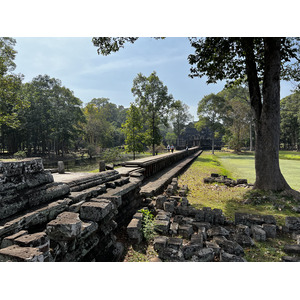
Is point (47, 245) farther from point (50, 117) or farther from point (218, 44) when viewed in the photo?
point (50, 117)

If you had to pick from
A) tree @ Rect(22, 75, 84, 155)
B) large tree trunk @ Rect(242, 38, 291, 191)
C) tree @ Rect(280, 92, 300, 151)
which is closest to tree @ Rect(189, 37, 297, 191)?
large tree trunk @ Rect(242, 38, 291, 191)

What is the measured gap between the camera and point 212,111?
86.2 ft

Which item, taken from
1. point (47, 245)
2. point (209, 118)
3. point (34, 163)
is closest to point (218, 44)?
point (34, 163)

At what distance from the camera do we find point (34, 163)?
2.16 metres

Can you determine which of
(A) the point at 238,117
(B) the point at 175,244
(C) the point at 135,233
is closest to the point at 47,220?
(C) the point at 135,233

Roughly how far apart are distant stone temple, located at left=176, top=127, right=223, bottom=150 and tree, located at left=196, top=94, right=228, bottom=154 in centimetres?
1857

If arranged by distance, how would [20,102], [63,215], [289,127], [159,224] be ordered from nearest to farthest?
[63,215], [159,224], [20,102], [289,127]

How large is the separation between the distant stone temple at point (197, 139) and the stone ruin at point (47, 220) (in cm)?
4294

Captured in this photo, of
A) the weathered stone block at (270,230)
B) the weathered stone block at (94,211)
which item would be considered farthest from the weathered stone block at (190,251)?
the weathered stone block at (270,230)

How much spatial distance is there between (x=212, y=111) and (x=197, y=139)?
2071 cm

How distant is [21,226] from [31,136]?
29.3 meters

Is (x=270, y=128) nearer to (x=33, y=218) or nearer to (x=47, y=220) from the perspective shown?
(x=47, y=220)

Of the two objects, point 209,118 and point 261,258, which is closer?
point 261,258

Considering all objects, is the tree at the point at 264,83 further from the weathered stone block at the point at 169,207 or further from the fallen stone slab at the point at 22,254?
the fallen stone slab at the point at 22,254
